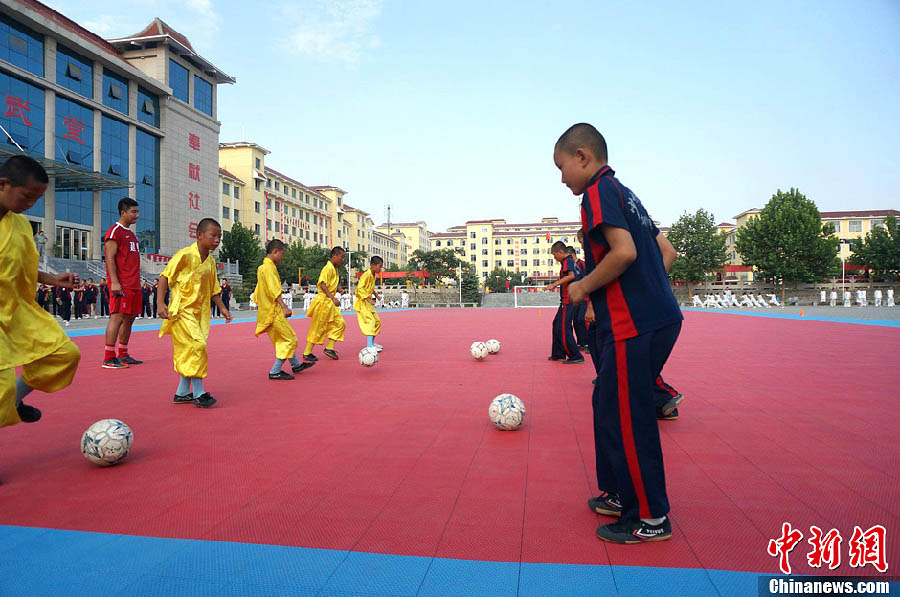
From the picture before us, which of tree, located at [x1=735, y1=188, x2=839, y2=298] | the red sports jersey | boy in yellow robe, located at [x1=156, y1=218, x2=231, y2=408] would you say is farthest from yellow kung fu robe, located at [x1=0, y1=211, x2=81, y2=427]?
tree, located at [x1=735, y1=188, x2=839, y2=298]

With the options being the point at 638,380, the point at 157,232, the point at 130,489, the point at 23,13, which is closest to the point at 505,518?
the point at 638,380

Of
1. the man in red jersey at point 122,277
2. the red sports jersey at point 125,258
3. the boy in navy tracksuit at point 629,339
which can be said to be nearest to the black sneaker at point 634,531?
the boy in navy tracksuit at point 629,339

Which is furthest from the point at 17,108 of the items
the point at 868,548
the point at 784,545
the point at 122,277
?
the point at 868,548

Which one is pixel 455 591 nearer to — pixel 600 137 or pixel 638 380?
pixel 638 380

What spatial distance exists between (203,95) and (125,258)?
44304 millimetres

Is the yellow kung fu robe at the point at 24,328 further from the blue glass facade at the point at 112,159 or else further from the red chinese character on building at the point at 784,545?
the blue glass facade at the point at 112,159

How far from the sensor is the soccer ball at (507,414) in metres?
4.58

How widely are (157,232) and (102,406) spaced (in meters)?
40.3

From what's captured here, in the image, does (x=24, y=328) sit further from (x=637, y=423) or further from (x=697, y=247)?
(x=697, y=247)

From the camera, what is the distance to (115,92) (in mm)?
37312

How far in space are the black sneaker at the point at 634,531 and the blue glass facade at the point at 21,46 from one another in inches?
1545

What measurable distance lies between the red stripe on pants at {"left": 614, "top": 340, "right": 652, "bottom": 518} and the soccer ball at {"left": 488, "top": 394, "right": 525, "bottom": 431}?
2059 millimetres

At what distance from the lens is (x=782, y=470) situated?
3.51 m

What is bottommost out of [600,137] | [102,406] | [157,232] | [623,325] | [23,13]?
[102,406]
